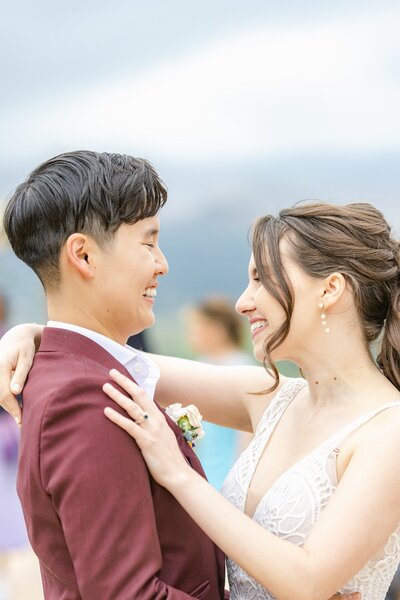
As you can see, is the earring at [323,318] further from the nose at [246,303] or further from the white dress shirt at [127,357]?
the white dress shirt at [127,357]

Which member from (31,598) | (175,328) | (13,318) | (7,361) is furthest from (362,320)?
(175,328)

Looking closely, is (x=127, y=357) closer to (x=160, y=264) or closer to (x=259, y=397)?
(x=160, y=264)

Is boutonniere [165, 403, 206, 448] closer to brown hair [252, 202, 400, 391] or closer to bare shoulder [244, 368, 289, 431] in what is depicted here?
brown hair [252, 202, 400, 391]

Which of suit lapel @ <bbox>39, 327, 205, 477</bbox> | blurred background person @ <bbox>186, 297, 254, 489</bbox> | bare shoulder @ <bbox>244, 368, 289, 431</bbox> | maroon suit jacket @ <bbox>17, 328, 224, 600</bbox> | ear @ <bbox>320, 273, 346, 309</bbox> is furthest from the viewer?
blurred background person @ <bbox>186, 297, 254, 489</bbox>

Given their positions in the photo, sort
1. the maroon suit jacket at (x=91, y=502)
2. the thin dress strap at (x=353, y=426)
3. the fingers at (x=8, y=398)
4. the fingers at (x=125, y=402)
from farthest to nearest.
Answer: the thin dress strap at (x=353, y=426), the fingers at (x=8, y=398), the fingers at (x=125, y=402), the maroon suit jacket at (x=91, y=502)

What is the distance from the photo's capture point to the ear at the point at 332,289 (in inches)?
103

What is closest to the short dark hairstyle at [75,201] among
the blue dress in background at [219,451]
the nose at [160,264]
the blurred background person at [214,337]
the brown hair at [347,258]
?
the nose at [160,264]

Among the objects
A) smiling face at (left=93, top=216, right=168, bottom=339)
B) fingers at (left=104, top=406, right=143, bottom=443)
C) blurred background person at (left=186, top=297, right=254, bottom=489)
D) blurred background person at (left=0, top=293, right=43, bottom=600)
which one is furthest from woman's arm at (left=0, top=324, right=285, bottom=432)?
blurred background person at (left=0, top=293, right=43, bottom=600)

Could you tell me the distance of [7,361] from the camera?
96.6 inches

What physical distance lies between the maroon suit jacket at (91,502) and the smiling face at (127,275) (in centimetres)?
15

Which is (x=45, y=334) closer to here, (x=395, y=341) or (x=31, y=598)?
(x=395, y=341)

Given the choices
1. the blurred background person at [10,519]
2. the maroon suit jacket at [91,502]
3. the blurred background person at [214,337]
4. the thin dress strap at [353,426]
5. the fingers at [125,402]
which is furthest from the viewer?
the blurred background person at [10,519]

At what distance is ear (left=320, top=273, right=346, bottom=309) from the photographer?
2.61m

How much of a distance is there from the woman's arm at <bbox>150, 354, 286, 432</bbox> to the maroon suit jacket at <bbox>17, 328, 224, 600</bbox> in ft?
2.73
